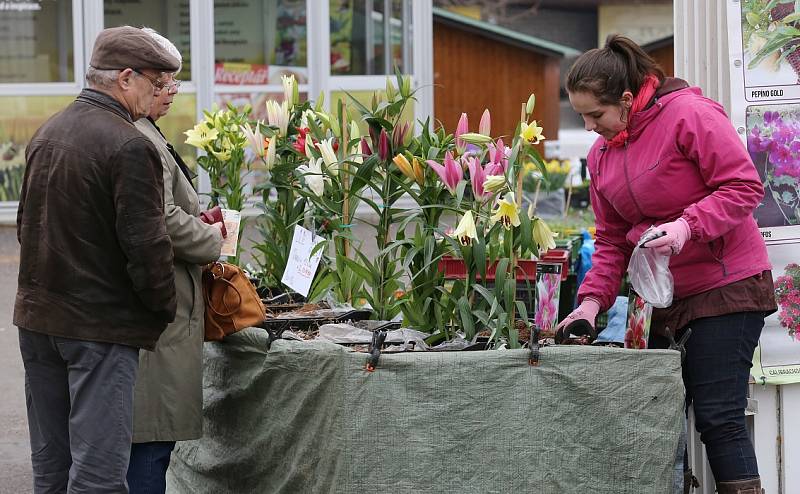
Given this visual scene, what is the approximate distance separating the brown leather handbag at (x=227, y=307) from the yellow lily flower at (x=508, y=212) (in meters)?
0.83

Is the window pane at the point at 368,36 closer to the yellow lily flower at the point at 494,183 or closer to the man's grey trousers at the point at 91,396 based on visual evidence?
the yellow lily flower at the point at 494,183

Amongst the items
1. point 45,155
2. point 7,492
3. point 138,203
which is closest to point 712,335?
point 138,203

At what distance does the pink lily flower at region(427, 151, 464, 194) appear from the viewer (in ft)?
12.0

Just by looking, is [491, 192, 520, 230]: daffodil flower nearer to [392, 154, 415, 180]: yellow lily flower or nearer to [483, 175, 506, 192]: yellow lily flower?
[483, 175, 506, 192]: yellow lily flower

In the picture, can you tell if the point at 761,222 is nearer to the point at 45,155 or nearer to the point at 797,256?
the point at 797,256

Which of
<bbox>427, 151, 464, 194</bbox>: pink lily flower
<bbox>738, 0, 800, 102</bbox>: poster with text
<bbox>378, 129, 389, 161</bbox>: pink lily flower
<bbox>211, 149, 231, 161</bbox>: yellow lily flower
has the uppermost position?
<bbox>738, 0, 800, 102</bbox>: poster with text

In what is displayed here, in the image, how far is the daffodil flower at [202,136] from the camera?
4.77 metres

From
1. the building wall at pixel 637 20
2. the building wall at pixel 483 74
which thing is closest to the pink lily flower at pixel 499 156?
the building wall at pixel 483 74

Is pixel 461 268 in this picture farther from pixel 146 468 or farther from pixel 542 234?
pixel 146 468

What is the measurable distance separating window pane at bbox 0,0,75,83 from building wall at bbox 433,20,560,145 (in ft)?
16.6

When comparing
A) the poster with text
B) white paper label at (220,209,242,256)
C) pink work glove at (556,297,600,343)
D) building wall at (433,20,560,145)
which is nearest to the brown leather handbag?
white paper label at (220,209,242,256)

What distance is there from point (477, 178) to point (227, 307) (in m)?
0.88

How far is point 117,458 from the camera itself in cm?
326

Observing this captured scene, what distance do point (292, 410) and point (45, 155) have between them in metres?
1.03
